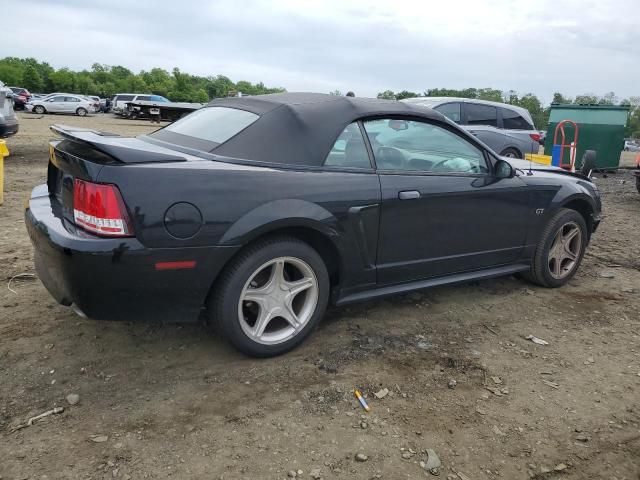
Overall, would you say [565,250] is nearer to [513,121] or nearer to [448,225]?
[448,225]

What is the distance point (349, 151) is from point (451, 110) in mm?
7773

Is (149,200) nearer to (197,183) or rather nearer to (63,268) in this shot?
(197,183)

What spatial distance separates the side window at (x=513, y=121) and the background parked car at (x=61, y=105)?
33744 millimetres

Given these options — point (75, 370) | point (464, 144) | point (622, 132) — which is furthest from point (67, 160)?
point (622, 132)

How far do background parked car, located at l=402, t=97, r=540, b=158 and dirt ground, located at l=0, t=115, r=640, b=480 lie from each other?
709cm

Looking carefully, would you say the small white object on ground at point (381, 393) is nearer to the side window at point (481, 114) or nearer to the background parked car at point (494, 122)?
the background parked car at point (494, 122)

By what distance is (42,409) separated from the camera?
256 cm

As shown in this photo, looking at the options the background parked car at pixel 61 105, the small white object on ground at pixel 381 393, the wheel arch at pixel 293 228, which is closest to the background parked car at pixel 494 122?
the wheel arch at pixel 293 228

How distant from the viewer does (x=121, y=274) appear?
2.57m

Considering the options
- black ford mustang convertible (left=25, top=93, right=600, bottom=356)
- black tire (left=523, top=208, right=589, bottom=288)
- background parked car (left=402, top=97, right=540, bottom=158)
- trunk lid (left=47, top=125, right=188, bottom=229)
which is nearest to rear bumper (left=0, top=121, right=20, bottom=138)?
background parked car (left=402, top=97, right=540, bottom=158)

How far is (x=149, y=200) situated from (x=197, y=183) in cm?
25

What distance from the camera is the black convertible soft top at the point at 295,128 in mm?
3076

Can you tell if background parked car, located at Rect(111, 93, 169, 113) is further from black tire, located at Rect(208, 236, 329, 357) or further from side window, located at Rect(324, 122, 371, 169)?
black tire, located at Rect(208, 236, 329, 357)

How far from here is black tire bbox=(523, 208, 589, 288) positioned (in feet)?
14.4
